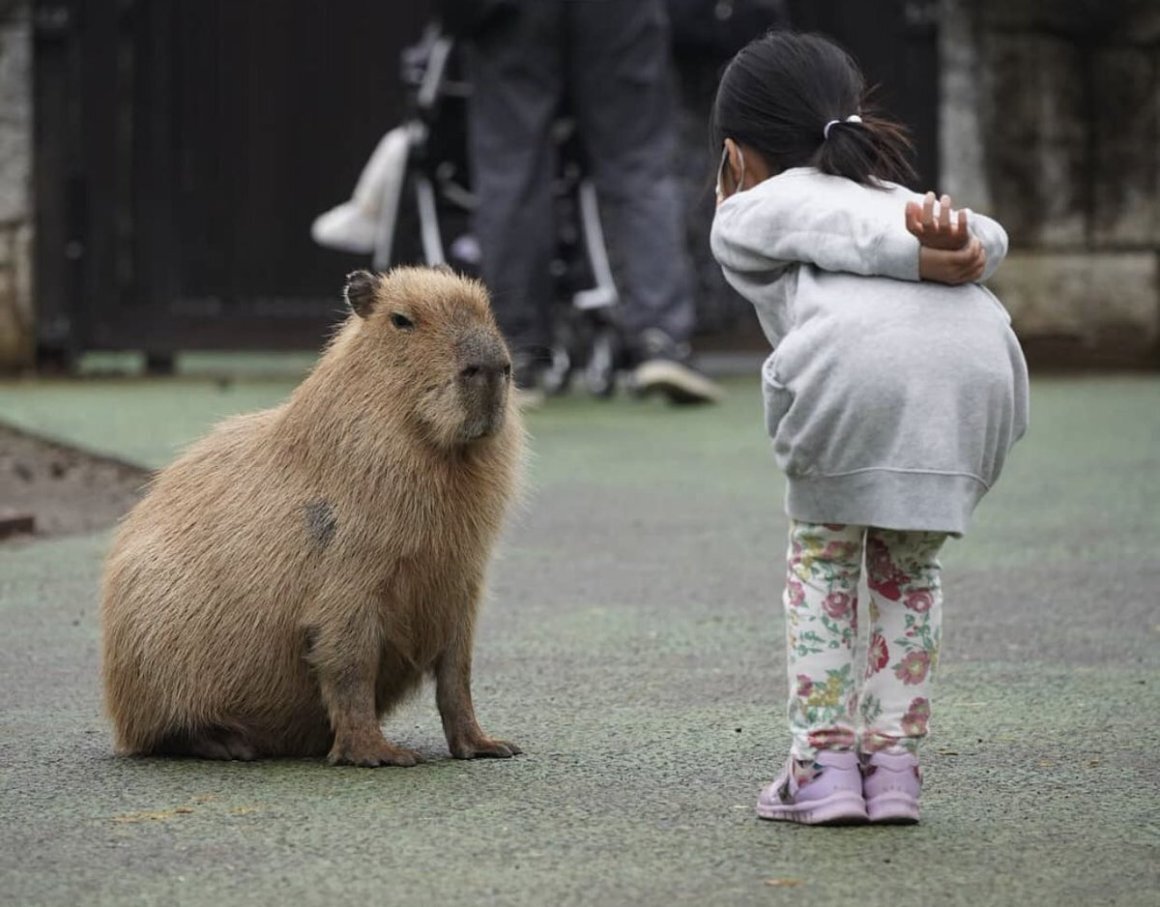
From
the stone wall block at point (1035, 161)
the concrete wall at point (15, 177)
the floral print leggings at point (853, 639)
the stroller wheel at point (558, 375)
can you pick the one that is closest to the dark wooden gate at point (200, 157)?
the concrete wall at point (15, 177)

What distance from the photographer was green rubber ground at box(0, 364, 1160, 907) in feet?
9.07

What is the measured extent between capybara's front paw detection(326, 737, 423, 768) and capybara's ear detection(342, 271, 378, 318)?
0.66 meters

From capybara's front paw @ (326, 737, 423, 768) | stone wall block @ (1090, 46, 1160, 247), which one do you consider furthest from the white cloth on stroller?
capybara's front paw @ (326, 737, 423, 768)

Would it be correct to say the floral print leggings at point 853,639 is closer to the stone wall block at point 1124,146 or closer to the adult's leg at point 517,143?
the adult's leg at point 517,143

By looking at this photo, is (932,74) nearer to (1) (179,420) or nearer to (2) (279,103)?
(2) (279,103)

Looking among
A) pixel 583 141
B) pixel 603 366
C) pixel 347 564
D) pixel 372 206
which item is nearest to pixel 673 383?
pixel 603 366

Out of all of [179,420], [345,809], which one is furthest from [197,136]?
[345,809]

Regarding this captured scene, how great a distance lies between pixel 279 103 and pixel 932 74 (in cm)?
315

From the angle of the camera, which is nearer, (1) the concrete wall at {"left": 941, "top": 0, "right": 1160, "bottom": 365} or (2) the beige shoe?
(2) the beige shoe

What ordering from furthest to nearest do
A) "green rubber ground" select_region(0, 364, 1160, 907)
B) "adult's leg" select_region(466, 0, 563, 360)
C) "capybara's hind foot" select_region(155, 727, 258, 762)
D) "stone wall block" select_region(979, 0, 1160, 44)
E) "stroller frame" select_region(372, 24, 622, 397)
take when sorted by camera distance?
"stone wall block" select_region(979, 0, 1160, 44) < "stroller frame" select_region(372, 24, 622, 397) < "adult's leg" select_region(466, 0, 563, 360) < "capybara's hind foot" select_region(155, 727, 258, 762) < "green rubber ground" select_region(0, 364, 1160, 907)

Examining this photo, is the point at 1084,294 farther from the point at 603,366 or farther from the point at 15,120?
the point at 15,120

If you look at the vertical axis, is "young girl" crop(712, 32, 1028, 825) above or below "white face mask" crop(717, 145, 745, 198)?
below

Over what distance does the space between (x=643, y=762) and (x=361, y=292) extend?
84cm

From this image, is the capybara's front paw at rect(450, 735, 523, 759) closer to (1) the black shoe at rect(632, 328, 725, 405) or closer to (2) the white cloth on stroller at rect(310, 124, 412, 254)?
(1) the black shoe at rect(632, 328, 725, 405)
